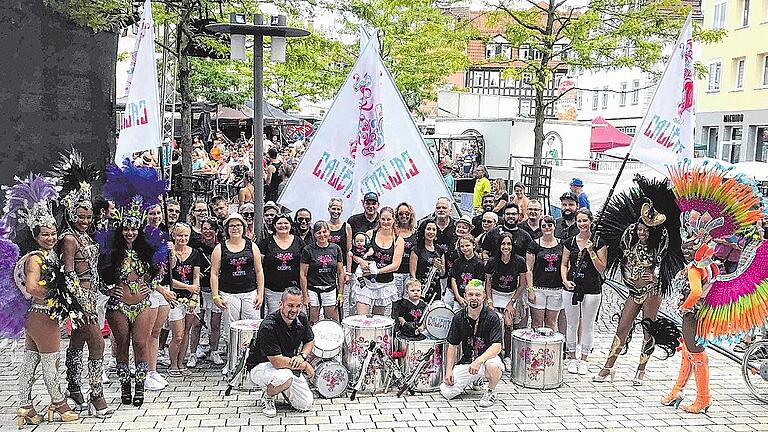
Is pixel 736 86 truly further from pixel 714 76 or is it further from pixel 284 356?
pixel 284 356

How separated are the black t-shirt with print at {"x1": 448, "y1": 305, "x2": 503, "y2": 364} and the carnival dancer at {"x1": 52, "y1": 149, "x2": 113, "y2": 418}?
321 centimetres

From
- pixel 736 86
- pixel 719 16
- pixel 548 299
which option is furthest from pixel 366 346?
pixel 719 16

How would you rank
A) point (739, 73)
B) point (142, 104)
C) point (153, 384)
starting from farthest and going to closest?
point (739, 73) < point (142, 104) < point (153, 384)

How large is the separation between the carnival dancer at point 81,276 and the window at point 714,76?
31900 mm

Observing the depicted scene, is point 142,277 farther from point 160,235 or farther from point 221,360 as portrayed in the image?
point 221,360

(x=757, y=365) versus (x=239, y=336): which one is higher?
(x=239, y=336)

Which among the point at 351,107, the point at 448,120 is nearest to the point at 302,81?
the point at 448,120

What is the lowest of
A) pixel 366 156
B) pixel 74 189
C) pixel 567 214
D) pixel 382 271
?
pixel 382 271

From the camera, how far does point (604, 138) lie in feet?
90.1

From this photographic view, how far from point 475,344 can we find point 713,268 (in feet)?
7.49

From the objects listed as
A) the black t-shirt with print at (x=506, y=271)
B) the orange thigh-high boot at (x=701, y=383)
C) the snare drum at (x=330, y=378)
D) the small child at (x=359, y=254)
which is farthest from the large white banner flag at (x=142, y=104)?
the orange thigh-high boot at (x=701, y=383)

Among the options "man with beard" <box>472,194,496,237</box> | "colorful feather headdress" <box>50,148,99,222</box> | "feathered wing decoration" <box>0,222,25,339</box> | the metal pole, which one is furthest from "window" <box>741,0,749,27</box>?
"feathered wing decoration" <box>0,222,25,339</box>

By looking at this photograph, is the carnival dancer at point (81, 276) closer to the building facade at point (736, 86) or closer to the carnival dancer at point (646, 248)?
the carnival dancer at point (646, 248)

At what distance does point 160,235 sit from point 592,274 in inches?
174
